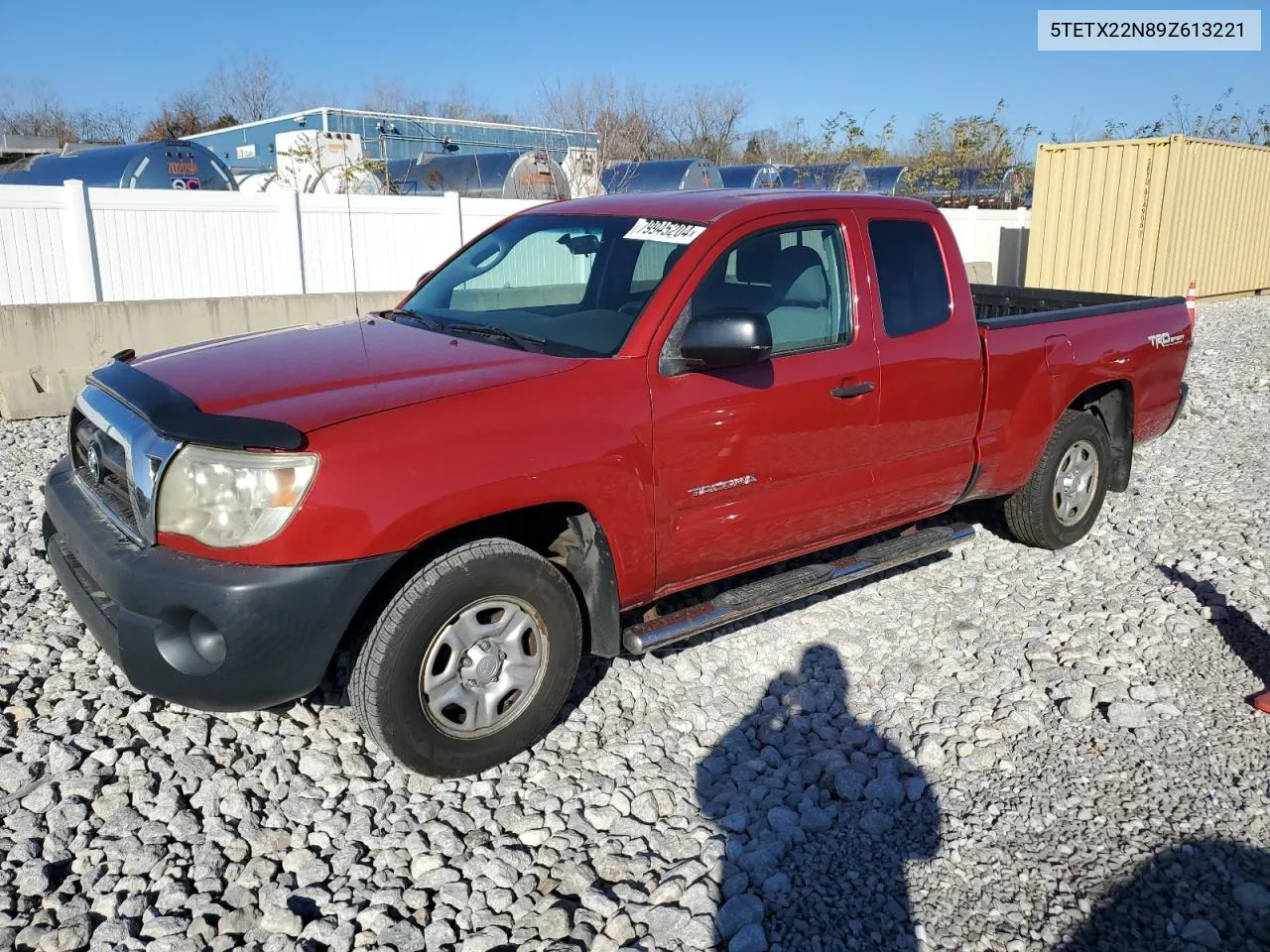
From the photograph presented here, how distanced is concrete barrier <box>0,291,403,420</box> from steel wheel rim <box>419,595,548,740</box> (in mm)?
5751

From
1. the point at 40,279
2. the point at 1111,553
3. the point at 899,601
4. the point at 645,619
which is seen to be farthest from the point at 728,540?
the point at 40,279

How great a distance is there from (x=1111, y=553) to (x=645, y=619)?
3.26m

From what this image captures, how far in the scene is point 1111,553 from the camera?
5805 mm

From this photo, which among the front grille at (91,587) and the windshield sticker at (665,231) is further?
the windshield sticker at (665,231)

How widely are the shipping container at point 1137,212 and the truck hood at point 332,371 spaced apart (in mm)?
15121

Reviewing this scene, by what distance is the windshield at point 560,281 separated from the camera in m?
3.82

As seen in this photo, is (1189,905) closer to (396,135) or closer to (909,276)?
(909,276)

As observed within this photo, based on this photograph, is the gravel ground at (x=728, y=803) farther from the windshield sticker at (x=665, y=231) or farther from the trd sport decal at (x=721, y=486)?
the windshield sticker at (x=665, y=231)

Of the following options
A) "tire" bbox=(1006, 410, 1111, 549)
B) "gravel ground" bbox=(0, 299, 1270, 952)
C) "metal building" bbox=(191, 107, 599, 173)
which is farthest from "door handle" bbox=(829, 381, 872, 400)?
"metal building" bbox=(191, 107, 599, 173)

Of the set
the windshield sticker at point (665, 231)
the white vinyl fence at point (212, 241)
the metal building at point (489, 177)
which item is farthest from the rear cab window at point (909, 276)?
the metal building at point (489, 177)

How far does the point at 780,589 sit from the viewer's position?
4.20 metres

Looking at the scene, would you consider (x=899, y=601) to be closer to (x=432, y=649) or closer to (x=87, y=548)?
(x=432, y=649)

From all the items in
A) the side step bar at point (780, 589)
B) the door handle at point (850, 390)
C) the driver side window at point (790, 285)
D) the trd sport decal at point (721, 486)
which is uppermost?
the driver side window at point (790, 285)

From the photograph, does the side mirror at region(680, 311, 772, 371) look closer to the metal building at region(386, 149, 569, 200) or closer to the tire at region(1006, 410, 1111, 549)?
the tire at region(1006, 410, 1111, 549)
